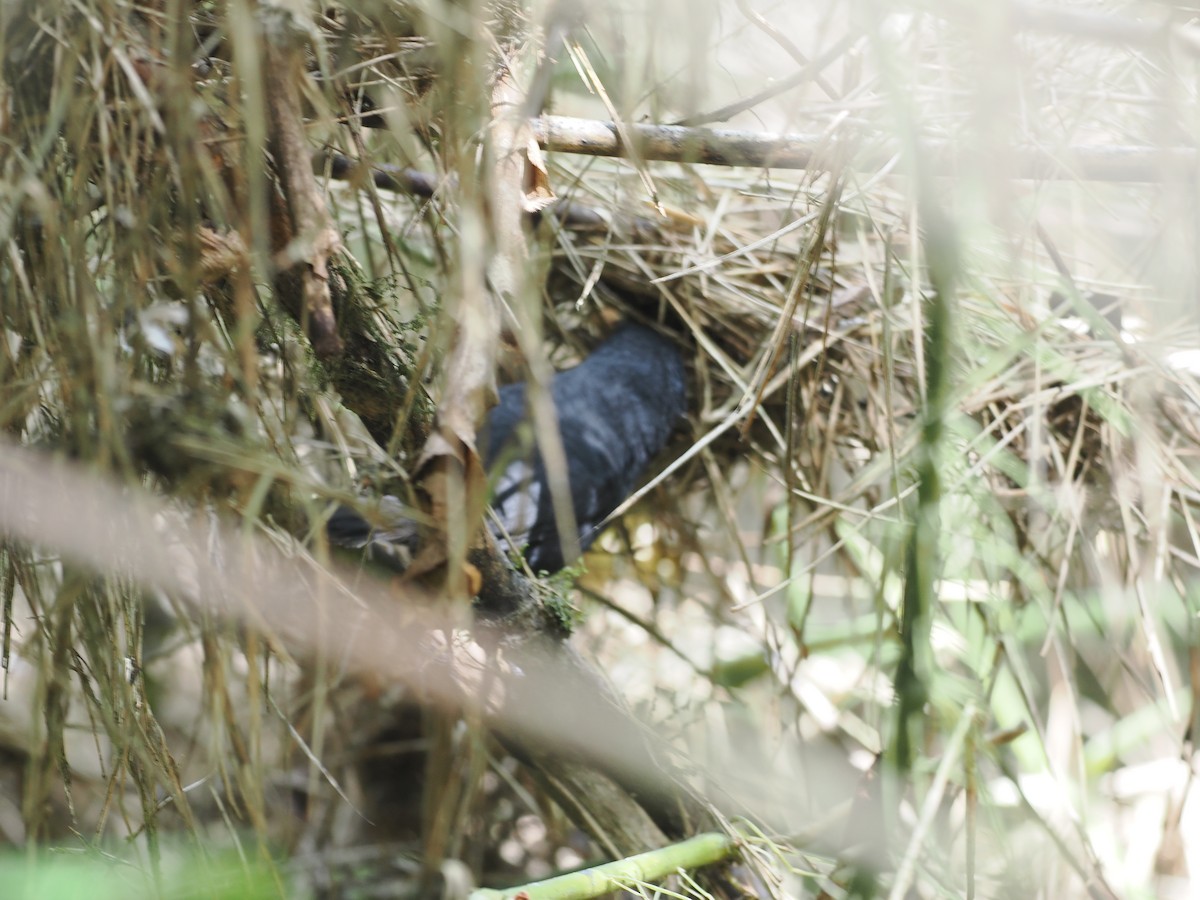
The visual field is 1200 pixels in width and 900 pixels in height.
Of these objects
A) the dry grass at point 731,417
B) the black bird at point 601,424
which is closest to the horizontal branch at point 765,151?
the dry grass at point 731,417

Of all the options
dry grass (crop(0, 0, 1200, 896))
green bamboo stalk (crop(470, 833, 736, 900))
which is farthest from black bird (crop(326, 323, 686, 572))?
green bamboo stalk (crop(470, 833, 736, 900))

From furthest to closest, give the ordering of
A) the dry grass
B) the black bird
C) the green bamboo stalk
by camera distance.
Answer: the black bird → the green bamboo stalk → the dry grass

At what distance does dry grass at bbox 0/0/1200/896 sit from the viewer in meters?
0.56

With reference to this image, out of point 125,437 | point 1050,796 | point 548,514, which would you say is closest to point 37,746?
point 125,437

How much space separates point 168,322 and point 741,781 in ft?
4.69

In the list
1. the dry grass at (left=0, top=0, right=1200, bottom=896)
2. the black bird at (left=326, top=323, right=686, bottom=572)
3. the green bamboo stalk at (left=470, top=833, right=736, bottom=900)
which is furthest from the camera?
the black bird at (left=326, top=323, right=686, bottom=572)

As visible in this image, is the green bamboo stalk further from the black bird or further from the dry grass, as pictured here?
the black bird

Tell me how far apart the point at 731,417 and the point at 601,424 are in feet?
2.21

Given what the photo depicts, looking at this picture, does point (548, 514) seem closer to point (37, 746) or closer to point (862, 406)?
point (862, 406)

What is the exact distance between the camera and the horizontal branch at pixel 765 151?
0.93m

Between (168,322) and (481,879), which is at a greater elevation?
(168,322)

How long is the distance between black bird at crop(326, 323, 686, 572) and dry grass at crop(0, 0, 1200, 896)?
0.22ft

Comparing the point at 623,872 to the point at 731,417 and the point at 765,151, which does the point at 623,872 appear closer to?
the point at 731,417

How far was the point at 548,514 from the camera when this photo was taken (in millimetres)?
1599
